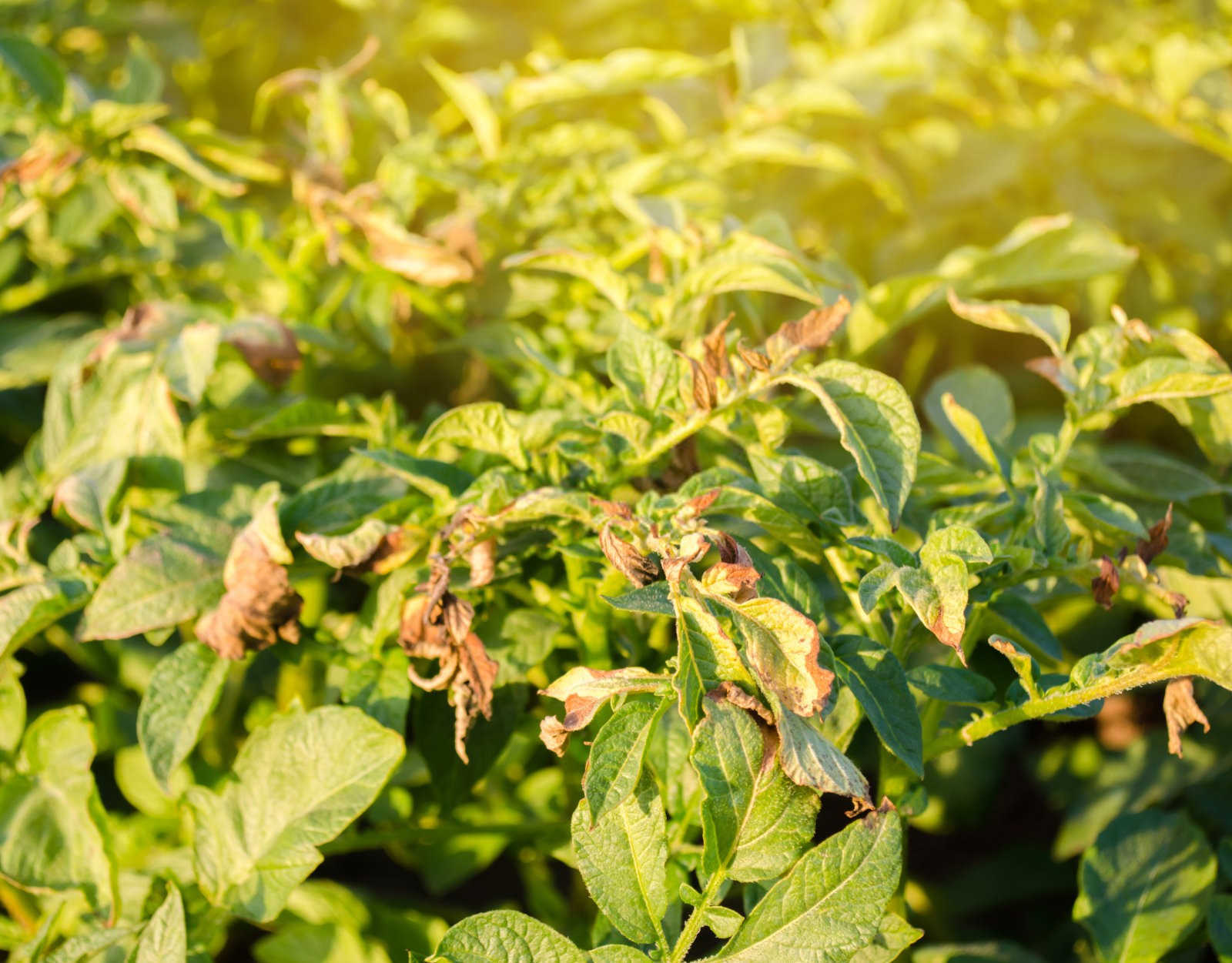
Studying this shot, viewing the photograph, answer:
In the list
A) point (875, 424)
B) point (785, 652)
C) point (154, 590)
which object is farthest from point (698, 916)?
point (154, 590)

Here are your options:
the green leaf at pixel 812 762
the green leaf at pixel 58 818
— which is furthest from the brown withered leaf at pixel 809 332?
the green leaf at pixel 58 818

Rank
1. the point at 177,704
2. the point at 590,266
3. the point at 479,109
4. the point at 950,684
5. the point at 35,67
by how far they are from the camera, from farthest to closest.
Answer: the point at 479,109, the point at 35,67, the point at 590,266, the point at 177,704, the point at 950,684

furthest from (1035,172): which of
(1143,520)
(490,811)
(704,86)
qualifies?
(490,811)

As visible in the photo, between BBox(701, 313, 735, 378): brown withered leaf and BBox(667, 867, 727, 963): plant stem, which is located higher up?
BBox(701, 313, 735, 378): brown withered leaf

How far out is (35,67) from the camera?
3.32ft

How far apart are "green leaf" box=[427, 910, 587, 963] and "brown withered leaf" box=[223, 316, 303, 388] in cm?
50

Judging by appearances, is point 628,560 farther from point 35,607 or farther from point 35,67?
point 35,67

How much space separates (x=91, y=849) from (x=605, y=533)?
493 mm

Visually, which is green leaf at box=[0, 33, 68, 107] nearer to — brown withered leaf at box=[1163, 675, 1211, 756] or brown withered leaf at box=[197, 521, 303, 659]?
brown withered leaf at box=[197, 521, 303, 659]

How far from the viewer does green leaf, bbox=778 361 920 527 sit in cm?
61

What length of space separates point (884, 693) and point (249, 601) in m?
0.42

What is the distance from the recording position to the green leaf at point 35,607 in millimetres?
721

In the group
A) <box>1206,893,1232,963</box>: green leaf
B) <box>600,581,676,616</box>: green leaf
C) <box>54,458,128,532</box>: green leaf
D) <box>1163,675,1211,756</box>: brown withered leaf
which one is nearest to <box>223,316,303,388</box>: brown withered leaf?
<box>54,458,128,532</box>: green leaf

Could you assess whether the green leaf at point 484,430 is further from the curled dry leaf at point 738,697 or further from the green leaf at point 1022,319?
the green leaf at point 1022,319
